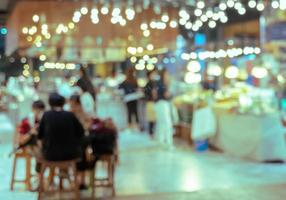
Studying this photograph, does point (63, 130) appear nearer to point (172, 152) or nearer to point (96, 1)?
point (172, 152)

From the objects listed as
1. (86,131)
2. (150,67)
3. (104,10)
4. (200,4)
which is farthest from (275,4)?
(86,131)

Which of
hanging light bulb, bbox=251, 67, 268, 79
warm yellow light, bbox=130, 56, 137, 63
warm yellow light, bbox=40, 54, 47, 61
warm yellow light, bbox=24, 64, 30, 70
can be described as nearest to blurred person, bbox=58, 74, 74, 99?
warm yellow light, bbox=40, 54, 47, 61

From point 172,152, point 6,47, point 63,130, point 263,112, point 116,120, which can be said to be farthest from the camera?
point 116,120

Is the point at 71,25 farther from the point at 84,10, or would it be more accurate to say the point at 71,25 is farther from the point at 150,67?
the point at 150,67

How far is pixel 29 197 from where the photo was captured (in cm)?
569

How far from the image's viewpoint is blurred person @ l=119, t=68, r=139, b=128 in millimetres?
11031

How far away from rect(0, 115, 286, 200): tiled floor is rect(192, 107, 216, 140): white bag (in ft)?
1.05

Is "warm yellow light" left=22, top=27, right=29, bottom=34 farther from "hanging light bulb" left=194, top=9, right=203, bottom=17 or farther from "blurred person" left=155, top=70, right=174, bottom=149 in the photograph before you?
"hanging light bulb" left=194, top=9, right=203, bottom=17

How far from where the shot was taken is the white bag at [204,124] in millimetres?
8703

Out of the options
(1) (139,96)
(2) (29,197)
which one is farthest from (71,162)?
(1) (139,96)

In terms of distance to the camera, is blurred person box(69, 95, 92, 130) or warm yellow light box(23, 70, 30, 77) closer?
blurred person box(69, 95, 92, 130)

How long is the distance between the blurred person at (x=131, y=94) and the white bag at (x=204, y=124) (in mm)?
2461

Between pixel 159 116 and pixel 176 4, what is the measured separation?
3.63 meters

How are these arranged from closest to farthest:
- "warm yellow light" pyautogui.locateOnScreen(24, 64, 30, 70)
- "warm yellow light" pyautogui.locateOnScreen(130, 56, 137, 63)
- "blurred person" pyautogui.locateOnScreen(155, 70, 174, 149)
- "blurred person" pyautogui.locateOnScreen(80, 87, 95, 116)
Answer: "blurred person" pyautogui.locateOnScreen(155, 70, 174, 149) < "blurred person" pyautogui.locateOnScreen(80, 87, 95, 116) < "warm yellow light" pyautogui.locateOnScreen(24, 64, 30, 70) < "warm yellow light" pyautogui.locateOnScreen(130, 56, 137, 63)
